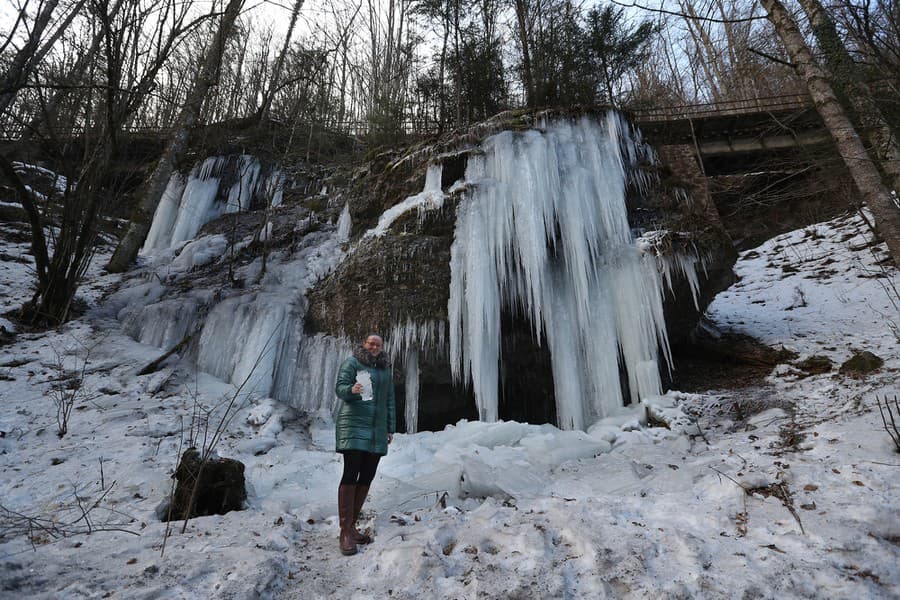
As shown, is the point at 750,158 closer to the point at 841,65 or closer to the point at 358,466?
the point at 841,65

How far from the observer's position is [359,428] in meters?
2.54

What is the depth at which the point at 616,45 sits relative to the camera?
36.1ft

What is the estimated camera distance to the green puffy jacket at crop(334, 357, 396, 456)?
8.30 feet

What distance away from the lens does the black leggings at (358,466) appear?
2490mm

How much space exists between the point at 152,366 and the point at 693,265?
24.3 ft

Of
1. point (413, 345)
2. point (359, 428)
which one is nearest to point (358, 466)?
point (359, 428)

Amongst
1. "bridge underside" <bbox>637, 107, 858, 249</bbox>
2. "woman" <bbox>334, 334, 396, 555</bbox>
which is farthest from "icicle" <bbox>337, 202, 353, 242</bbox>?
"bridge underside" <bbox>637, 107, 858, 249</bbox>

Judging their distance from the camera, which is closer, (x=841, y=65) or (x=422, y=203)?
(x=841, y=65)

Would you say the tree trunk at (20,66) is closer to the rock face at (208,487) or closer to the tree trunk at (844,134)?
the rock face at (208,487)

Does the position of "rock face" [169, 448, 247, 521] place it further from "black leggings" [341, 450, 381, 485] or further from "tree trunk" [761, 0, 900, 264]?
"tree trunk" [761, 0, 900, 264]

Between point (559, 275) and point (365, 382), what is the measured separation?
4121 millimetres

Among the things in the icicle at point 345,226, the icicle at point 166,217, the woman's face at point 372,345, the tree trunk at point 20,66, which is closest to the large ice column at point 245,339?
the icicle at point 345,226

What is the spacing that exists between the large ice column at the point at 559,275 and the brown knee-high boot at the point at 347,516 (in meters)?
2.99

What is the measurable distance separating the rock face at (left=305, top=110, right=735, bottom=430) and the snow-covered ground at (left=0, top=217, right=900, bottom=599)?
52.4 inches
